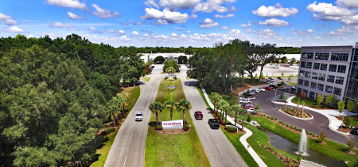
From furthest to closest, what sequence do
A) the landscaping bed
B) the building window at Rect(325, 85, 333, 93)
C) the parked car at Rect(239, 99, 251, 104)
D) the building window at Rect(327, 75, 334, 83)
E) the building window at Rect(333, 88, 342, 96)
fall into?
the parked car at Rect(239, 99, 251, 104) → the building window at Rect(325, 85, 333, 93) → the building window at Rect(327, 75, 334, 83) → the building window at Rect(333, 88, 342, 96) → the landscaping bed

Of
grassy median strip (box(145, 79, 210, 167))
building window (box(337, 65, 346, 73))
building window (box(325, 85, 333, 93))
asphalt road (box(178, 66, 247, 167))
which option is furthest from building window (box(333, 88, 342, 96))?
grassy median strip (box(145, 79, 210, 167))

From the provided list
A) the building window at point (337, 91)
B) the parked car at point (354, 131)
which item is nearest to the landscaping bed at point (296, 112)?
the parked car at point (354, 131)

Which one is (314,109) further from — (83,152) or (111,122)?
(83,152)

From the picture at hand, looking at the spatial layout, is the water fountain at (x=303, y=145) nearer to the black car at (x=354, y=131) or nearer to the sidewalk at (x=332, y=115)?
the sidewalk at (x=332, y=115)

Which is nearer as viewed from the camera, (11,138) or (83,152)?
(11,138)

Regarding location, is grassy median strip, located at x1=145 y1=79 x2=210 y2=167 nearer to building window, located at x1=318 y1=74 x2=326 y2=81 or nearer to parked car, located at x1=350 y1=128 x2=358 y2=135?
parked car, located at x1=350 y1=128 x2=358 y2=135

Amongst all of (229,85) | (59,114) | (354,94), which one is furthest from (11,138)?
(354,94)
